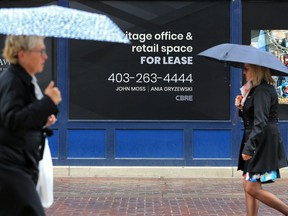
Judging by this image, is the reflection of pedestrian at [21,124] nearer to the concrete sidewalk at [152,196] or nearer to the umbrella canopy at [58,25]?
the umbrella canopy at [58,25]

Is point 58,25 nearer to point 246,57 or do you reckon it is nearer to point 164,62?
point 246,57

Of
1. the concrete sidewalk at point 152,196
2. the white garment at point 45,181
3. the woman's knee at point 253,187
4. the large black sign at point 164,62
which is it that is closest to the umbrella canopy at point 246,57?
the woman's knee at point 253,187

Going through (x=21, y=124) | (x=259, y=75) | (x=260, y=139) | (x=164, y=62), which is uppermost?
(x=164, y=62)

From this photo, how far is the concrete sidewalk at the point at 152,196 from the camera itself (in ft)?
20.6

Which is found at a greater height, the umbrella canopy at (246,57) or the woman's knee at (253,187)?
the umbrella canopy at (246,57)

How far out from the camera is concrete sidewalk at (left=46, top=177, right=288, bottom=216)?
628cm

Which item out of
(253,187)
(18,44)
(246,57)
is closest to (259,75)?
(246,57)

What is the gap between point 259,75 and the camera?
201 inches

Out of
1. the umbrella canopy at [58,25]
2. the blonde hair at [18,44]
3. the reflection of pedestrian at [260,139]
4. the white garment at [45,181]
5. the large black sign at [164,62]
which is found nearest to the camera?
the umbrella canopy at [58,25]

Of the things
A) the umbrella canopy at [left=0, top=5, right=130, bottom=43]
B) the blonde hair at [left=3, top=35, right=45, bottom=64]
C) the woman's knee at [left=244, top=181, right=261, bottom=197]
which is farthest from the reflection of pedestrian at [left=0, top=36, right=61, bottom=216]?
the woman's knee at [left=244, top=181, right=261, bottom=197]

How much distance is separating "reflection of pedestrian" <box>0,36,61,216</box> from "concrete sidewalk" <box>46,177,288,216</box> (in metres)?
3.09

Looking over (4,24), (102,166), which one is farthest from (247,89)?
(102,166)

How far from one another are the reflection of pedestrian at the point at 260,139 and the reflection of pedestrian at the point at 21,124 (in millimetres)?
2419

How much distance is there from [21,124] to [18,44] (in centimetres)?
54
